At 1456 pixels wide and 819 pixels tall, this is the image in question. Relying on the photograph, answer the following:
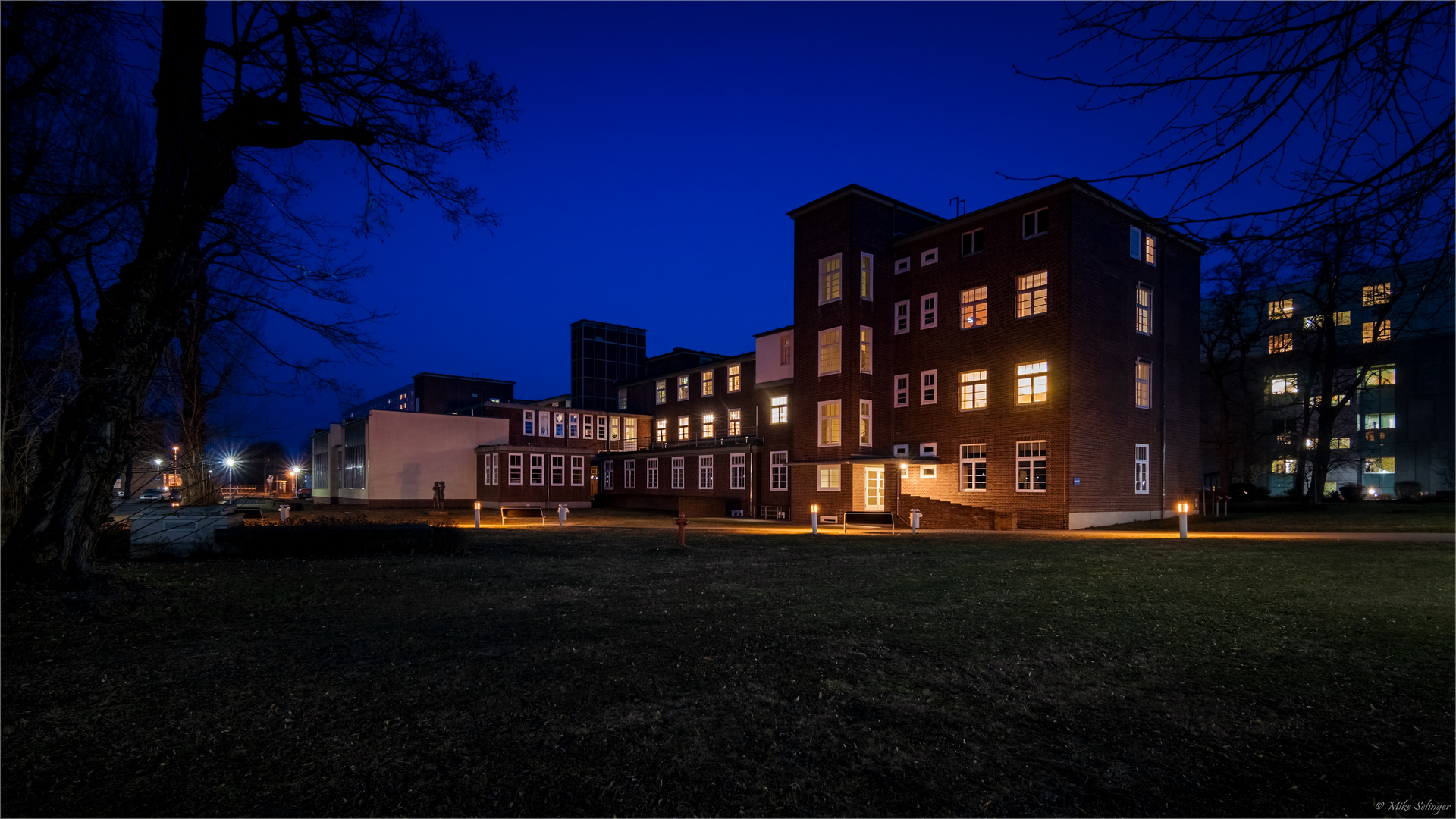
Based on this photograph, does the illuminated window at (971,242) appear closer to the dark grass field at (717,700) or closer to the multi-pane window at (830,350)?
the multi-pane window at (830,350)

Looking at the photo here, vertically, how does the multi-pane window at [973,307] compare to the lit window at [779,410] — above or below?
above

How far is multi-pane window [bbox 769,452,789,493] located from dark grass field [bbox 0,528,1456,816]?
2736cm

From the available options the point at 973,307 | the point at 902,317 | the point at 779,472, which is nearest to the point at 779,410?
the point at 779,472

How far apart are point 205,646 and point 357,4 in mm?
8625

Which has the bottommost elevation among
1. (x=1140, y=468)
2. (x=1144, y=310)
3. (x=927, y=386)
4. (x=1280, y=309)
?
(x=1140, y=468)

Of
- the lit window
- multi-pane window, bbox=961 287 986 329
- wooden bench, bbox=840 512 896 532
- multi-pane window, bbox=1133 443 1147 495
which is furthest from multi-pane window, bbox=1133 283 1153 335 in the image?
the lit window

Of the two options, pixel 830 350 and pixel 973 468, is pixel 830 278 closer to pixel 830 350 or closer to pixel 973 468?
pixel 830 350

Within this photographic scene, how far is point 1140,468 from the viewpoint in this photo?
101 feet

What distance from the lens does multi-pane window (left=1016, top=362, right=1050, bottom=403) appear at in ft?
93.7

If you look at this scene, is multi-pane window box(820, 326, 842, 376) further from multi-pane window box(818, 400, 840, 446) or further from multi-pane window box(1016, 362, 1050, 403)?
multi-pane window box(1016, 362, 1050, 403)

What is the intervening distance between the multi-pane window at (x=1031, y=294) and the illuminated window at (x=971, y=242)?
2.60m

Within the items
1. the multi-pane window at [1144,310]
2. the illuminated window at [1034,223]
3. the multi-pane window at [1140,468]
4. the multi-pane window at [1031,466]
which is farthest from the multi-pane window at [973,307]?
the multi-pane window at [1140,468]

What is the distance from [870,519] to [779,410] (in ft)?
45.2

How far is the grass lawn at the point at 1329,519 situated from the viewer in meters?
23.4
